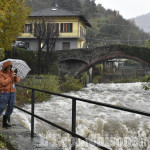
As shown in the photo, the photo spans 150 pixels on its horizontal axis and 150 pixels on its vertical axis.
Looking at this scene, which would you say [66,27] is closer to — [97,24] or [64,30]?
[64,30]

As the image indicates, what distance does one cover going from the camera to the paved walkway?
13.5 feet

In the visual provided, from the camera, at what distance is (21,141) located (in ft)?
14.3

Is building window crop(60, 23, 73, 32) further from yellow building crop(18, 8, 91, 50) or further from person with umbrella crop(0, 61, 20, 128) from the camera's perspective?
person with umbrella crop(0, 61, 20, 128)

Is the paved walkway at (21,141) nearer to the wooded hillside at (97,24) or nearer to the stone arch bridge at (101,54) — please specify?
the stone arch bridge at (101,54)

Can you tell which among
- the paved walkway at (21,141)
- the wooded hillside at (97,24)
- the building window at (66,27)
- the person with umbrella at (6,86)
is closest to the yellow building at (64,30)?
the building window at (66,27)

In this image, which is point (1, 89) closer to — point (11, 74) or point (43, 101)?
point (11, 74)

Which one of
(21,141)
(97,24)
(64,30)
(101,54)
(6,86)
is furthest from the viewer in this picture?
(97,24)

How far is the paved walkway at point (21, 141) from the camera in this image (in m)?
4.12

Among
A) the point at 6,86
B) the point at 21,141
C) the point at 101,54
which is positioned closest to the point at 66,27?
the point at 101,54

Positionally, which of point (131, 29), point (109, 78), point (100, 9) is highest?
point (100, 9)

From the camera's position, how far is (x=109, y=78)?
38.1 meters

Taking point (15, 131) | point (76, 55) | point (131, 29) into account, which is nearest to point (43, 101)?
point (15, 131)

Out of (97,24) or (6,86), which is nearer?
(6,86)

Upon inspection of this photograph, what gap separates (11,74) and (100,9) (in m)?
96.1
